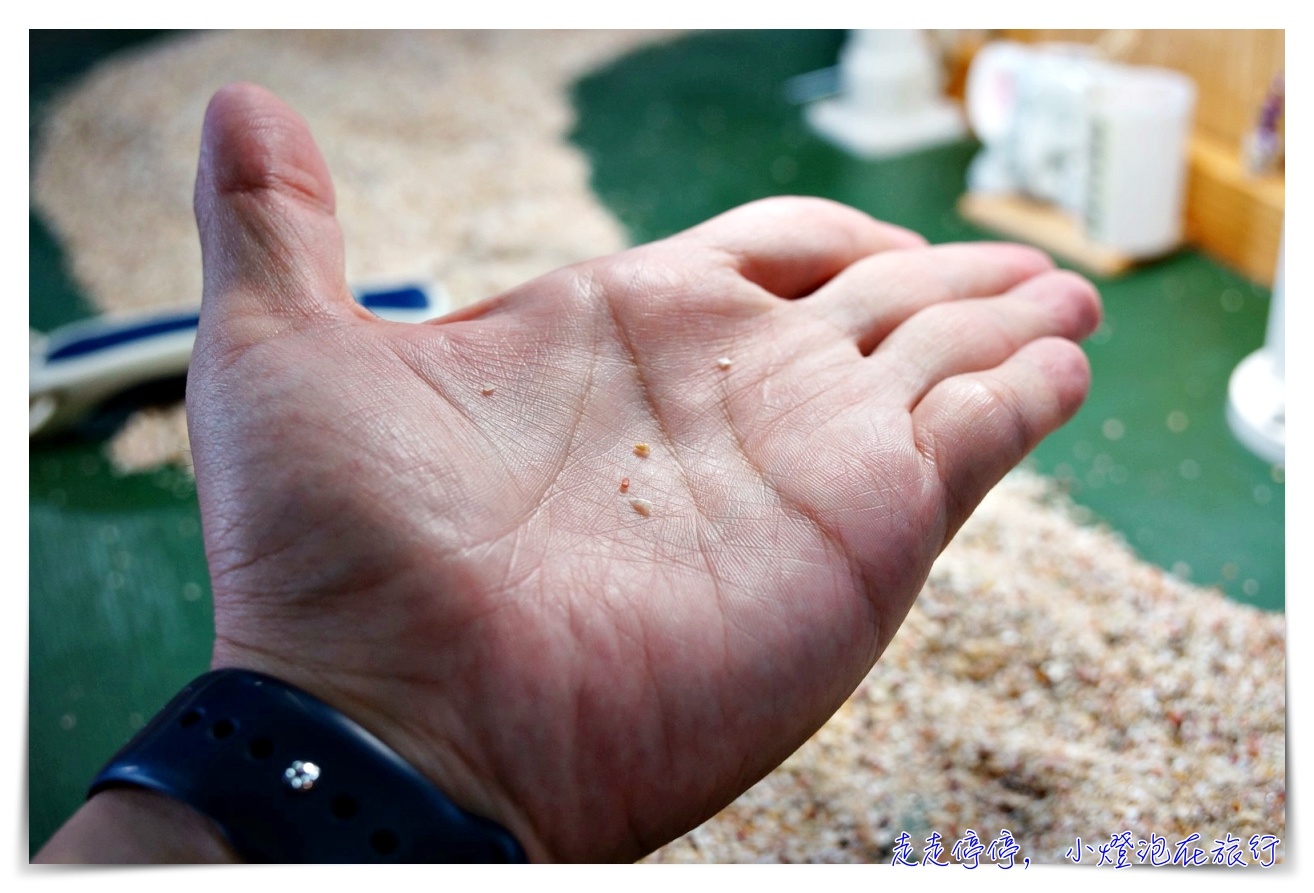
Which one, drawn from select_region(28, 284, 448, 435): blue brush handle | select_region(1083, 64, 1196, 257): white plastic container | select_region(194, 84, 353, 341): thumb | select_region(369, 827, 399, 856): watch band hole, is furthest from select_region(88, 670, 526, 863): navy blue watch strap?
select_region(1083, 64, 1196, 257): white plastic container

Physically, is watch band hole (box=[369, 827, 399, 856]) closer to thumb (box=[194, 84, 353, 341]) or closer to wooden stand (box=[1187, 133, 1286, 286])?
thumb (box=[194, 84, 353, 341])

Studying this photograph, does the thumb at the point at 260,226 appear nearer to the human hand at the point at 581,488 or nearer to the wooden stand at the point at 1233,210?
the human hand at the point at 581,488

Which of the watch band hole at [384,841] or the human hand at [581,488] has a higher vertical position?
the human hand at [581,488]

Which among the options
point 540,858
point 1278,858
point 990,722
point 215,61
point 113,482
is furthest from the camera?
point 215,61

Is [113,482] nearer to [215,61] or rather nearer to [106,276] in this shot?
[106,276]

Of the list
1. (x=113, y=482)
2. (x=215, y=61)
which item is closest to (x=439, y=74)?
(x=215, y=61)

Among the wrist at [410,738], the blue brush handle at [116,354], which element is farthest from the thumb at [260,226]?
the blue brush handle at [116,354]
